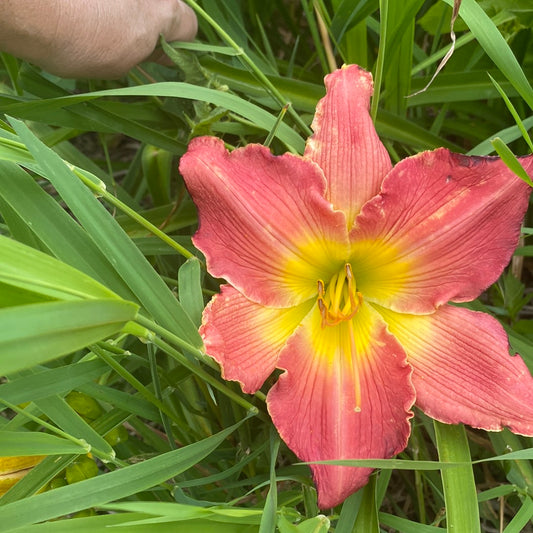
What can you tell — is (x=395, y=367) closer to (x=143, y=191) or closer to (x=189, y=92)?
(x=189, y=92)

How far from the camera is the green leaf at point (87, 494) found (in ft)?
2.14

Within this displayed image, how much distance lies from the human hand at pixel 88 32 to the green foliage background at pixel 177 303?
0.05 metres

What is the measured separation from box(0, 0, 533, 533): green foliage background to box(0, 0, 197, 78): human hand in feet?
0.16

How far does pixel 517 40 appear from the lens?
1.10 meters

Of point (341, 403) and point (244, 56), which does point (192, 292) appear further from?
point (244, 56)

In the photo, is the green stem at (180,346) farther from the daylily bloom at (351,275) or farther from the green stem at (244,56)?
the green stem at (244,56)

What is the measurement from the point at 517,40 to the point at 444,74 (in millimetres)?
138

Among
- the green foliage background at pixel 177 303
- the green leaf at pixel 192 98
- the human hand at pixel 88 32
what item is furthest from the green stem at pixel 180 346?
the human hand at pixel 88 32

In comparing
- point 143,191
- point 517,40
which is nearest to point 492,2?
point 517,40

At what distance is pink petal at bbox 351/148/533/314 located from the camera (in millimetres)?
747

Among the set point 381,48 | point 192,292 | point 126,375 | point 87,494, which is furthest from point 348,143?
point 87,494

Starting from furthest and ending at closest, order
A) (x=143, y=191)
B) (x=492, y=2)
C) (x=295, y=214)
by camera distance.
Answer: (x=143, y=191) < (x=492, y=2) < (x=295, y=214)

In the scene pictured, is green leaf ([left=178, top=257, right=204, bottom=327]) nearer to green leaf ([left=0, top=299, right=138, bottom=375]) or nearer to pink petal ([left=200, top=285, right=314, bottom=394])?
pink petal ([left=200, top=285, right=314, bottom=394])

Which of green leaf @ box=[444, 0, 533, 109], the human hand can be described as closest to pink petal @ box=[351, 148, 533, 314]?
green leaf @ box=[444, 0, 533, 109]
